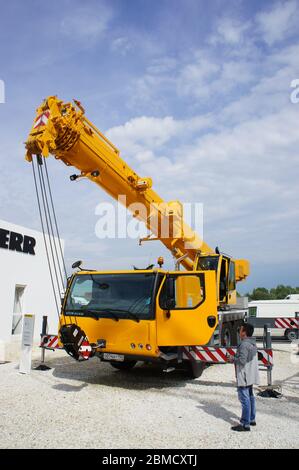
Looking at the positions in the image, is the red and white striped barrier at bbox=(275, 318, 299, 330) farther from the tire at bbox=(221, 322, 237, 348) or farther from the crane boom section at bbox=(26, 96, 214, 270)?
the crane boom section at bbox=(26, 96, 214, 270)

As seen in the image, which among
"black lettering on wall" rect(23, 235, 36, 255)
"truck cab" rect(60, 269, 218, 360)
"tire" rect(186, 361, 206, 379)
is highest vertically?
"black lettering on wall" rect(23, 235, 36, 255)

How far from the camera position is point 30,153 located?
7918 mm

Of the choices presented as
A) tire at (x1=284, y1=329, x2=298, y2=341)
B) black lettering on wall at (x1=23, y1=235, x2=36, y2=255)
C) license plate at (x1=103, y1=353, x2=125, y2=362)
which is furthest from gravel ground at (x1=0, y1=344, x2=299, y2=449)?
tire at (x1=284, y1=329, x2=298, y2=341)

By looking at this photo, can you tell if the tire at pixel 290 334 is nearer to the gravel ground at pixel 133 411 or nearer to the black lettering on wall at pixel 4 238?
the gravel ground at pixel 133 411

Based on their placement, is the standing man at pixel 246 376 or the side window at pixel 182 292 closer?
the standing man at pixel 246 376

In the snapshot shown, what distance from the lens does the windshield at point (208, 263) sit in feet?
35.2

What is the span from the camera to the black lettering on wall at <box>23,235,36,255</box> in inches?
667

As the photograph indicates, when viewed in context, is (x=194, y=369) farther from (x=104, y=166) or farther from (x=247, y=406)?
(x=104, y=166)

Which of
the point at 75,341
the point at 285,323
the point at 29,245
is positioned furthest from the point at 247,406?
the point at 29,245

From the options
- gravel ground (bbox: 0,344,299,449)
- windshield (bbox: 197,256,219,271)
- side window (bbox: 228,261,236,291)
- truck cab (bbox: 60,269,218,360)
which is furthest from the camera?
side window (bbox: 228,261,236,291)

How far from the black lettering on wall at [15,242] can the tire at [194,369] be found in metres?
9.79

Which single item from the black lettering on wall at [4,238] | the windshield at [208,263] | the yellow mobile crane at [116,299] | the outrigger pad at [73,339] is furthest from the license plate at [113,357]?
the black lettering on wall at [4,238]

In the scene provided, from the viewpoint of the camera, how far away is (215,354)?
781 centimetres

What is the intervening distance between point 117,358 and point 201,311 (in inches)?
70.7
